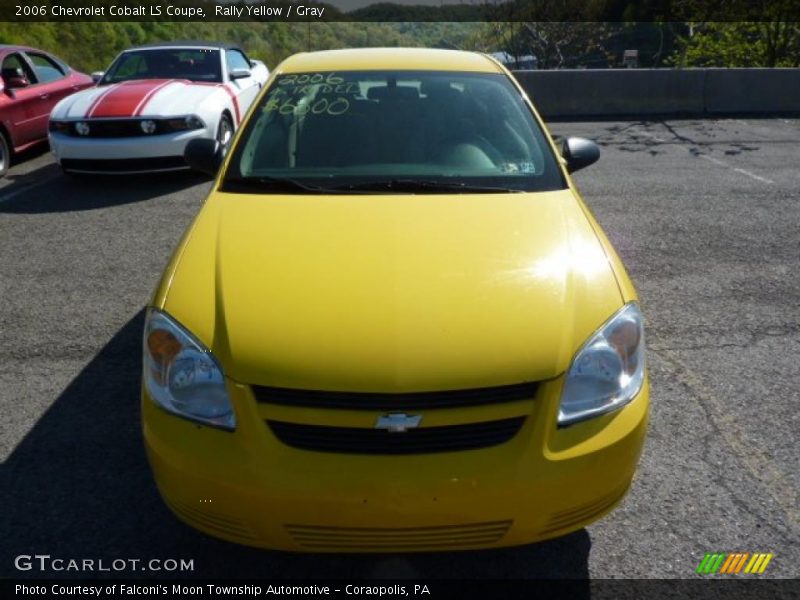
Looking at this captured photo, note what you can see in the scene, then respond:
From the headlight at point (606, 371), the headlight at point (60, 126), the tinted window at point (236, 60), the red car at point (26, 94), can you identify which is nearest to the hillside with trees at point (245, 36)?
the tinted window at point (236, 60)

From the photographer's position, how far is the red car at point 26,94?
8.27 metres

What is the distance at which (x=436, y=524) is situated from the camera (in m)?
2.14

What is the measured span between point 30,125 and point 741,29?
524 inches

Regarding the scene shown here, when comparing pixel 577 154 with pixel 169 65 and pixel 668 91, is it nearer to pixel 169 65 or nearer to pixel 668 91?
pixel 169 65

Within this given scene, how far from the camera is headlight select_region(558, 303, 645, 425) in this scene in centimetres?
224

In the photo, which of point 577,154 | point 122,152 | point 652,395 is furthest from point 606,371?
point 122,152

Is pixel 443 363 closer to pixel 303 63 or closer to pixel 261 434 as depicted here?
pixel 261 434

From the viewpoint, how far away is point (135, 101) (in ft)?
25.2

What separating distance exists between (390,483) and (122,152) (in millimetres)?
6338

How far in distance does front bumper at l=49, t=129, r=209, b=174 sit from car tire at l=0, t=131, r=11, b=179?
968mm

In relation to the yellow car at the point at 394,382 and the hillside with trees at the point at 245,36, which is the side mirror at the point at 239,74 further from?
the hillside with trees at the point at 245,36

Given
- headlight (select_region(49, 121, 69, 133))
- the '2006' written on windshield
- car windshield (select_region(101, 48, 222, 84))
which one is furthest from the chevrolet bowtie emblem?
car windshield (select_region(101, 48, 222, 84))

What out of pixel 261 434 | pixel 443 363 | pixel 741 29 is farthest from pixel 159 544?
pixel 741 29

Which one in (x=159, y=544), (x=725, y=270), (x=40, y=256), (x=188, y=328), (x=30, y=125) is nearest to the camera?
(x=188, y=328)
